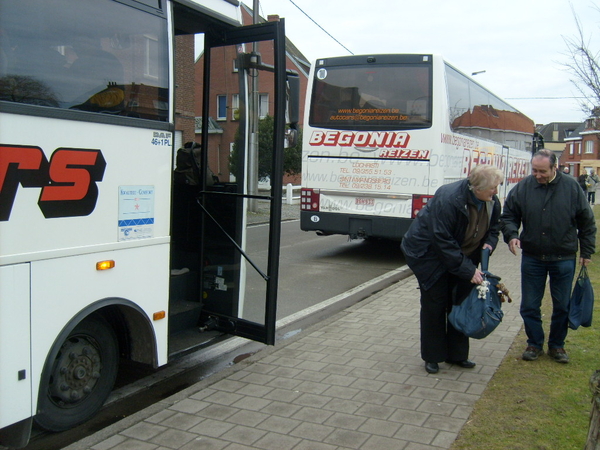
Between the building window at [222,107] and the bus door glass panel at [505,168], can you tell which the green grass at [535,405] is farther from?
the bus door glass panel at [505,168]

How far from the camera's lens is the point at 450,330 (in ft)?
16.4

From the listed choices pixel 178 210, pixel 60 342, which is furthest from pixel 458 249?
pixel 60 342

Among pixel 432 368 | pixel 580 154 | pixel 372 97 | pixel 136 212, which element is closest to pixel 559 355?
pixel 432 368

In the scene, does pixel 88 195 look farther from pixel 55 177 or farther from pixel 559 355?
pixel 559 355

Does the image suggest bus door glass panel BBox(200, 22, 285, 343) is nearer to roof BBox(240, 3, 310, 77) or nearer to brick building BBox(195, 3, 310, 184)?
brick building BBox(195, 3, 310, 184)

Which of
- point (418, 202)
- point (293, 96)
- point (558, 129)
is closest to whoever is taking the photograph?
point (293, 96)

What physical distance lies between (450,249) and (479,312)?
21.8 inches

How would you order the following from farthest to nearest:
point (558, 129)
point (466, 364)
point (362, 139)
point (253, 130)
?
point (558, 129), point (362, 139), point (253, 130), point (466, 364)

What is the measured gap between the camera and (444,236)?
453 cm

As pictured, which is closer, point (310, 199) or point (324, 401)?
point (324, 401)

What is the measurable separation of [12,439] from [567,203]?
14.1 feet

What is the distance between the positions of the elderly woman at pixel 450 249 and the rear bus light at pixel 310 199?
6.32m

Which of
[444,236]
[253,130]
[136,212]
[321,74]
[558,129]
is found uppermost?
[558,129]

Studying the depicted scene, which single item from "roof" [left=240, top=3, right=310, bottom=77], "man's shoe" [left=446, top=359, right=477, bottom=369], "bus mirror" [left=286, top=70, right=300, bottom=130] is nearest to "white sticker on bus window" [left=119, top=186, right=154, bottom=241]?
"bus mirror" [left=286, top=70, right=300, bottom=130]
